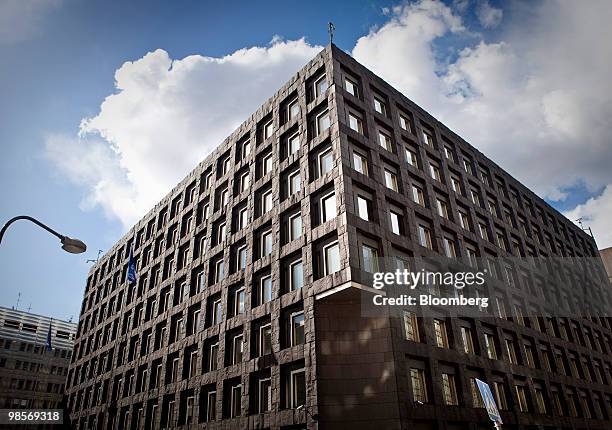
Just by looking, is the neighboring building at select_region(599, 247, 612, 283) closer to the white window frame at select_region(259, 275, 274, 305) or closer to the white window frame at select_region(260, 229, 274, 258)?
the white window frame at select_region(260, 229, 274, 258)

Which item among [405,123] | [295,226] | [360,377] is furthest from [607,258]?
[360,377]

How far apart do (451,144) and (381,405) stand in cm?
2437

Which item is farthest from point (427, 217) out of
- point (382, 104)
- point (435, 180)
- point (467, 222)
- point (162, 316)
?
point (162, 316)

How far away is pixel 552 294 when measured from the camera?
127ft

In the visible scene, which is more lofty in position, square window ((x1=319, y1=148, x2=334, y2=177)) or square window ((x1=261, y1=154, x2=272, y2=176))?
square window ((x1=261, y1=154, x2=272, y2=176))

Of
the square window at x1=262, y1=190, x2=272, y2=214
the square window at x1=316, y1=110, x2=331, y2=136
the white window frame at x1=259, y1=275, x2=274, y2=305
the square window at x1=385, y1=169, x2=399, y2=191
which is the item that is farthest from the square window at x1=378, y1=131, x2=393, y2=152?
the white window frame at x1=259, y1=275, x2=274, y2=305

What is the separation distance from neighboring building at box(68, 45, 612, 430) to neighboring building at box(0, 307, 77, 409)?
3196cm

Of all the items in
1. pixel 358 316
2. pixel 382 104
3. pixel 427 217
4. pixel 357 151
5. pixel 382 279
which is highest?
pixel 382 104

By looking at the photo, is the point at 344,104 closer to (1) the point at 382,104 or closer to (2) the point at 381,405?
(1) the point at 382,104

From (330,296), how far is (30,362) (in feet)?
232

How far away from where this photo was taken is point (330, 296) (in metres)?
22.2

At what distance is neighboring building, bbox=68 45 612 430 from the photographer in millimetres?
21875

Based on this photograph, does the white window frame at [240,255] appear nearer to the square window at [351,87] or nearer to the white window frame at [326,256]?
the white window frame at [326,256]

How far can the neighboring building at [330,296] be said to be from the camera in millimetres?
21875
